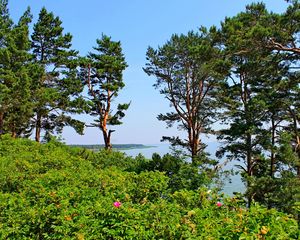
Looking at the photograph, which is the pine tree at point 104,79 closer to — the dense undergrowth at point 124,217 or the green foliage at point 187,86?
the green foliage at point 187,86

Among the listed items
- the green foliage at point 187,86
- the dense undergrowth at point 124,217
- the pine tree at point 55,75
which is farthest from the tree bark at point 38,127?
the dense undergrowth at point 124,217

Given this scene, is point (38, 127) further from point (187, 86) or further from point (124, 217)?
point (124, 217)

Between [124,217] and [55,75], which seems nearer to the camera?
[124,217]

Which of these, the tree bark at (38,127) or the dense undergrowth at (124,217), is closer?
the dense undergrowth at (124,217)

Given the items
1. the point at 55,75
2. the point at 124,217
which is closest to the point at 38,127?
the point at 55,75

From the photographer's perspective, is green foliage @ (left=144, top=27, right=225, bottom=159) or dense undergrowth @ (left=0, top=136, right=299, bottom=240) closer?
dense undergrowth @ (left=0, top=136, right=299, bottom=240)

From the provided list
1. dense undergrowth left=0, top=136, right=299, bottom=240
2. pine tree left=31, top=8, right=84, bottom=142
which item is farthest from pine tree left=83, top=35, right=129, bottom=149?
dense undergrowth left=0, top=136, right=299, bottom=240

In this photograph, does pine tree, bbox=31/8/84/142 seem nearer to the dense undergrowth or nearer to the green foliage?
the green foliage

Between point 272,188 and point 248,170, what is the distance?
2.85m

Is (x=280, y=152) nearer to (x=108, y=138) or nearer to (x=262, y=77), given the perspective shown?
(x=262, y=77)

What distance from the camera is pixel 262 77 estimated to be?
58.1 ft

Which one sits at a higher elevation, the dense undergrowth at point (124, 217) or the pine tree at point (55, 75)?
the pine tree at point (55, 75)

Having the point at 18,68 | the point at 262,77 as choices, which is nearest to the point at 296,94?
the point at 262,77

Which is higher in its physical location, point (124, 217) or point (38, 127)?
point (38, 127)
